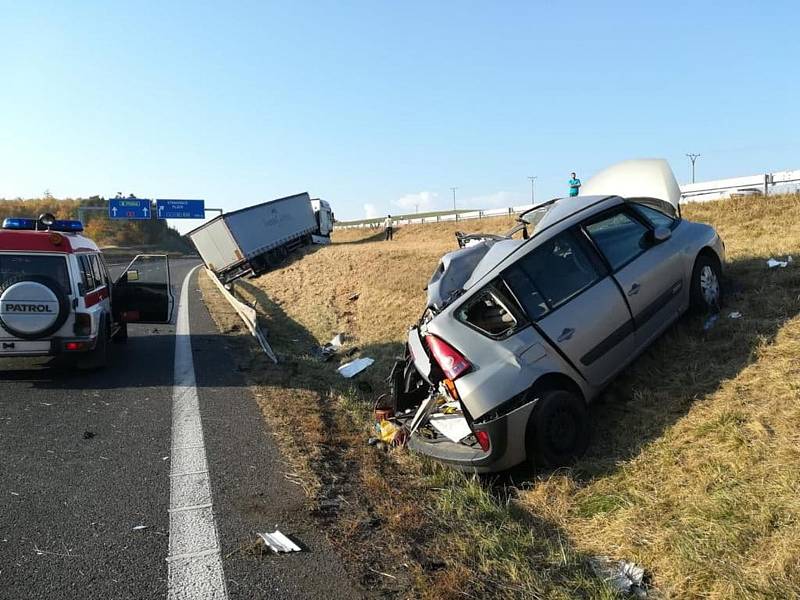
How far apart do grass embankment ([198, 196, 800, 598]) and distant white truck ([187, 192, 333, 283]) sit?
21676 mm

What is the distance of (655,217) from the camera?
21.5 ft

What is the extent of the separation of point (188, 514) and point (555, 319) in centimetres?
312

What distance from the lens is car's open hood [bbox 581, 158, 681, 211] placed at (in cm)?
866

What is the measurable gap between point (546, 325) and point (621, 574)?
6.65ft

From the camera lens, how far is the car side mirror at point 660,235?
592cm

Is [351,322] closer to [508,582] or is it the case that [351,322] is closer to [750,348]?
[750,348]

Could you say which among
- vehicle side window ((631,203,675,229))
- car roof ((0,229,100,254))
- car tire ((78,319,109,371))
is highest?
car roof ((0,229,100,254))

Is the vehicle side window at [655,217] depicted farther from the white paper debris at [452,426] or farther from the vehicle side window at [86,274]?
the vehicle side window at [86,274]

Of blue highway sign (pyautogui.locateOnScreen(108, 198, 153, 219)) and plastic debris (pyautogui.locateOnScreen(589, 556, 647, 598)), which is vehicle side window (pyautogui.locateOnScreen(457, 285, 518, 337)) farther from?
blue highway sign (pyautogui.locateOnScreen(108, 198, 153, 219))

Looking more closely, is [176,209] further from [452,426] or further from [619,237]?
[452,426]

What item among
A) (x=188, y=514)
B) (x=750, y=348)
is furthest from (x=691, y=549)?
(x=188, y=514)

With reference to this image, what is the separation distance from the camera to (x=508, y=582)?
328cm

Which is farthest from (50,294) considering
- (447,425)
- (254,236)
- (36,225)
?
(254,236)

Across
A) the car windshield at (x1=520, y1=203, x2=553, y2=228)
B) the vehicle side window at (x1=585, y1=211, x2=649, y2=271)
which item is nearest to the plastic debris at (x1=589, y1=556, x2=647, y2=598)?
the vehicle side window at (x1=585, y1=211, x2=649, y2=271)
